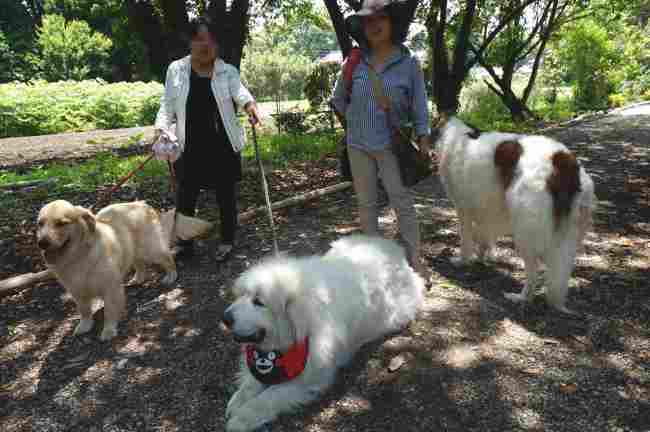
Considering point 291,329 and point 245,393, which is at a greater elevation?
point 291,329

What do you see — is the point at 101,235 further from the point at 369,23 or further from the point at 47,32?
the point at 47,32

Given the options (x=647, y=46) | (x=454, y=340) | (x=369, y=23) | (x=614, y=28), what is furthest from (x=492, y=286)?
(x=647, y=46)

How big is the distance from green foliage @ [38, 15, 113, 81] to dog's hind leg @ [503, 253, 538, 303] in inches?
1521

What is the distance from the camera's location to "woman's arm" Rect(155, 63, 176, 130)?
14.4 feet

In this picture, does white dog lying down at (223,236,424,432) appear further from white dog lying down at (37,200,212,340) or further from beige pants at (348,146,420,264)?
white dog lying down at (37,200,212,340)

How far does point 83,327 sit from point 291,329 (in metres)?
2.20

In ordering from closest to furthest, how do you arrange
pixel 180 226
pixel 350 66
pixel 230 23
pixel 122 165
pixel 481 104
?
pixel 350 66 < pixel 180 226 < pixel 230 23 < pixel 122 165 < pixel 481 104

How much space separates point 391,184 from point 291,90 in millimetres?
38694

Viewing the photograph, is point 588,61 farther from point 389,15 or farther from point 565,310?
point 389,15

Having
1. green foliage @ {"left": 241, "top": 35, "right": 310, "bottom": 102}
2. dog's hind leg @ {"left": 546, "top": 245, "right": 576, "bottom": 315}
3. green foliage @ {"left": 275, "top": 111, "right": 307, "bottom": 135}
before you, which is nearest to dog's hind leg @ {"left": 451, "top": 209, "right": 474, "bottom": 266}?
dog's hind leg @ {"left": 546, "top": 245, "right": 576, "bottom": 315}

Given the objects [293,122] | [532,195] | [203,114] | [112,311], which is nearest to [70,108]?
[293,122]

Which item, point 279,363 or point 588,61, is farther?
point 588,61

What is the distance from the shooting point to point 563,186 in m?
3.47

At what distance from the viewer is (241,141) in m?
4.73
